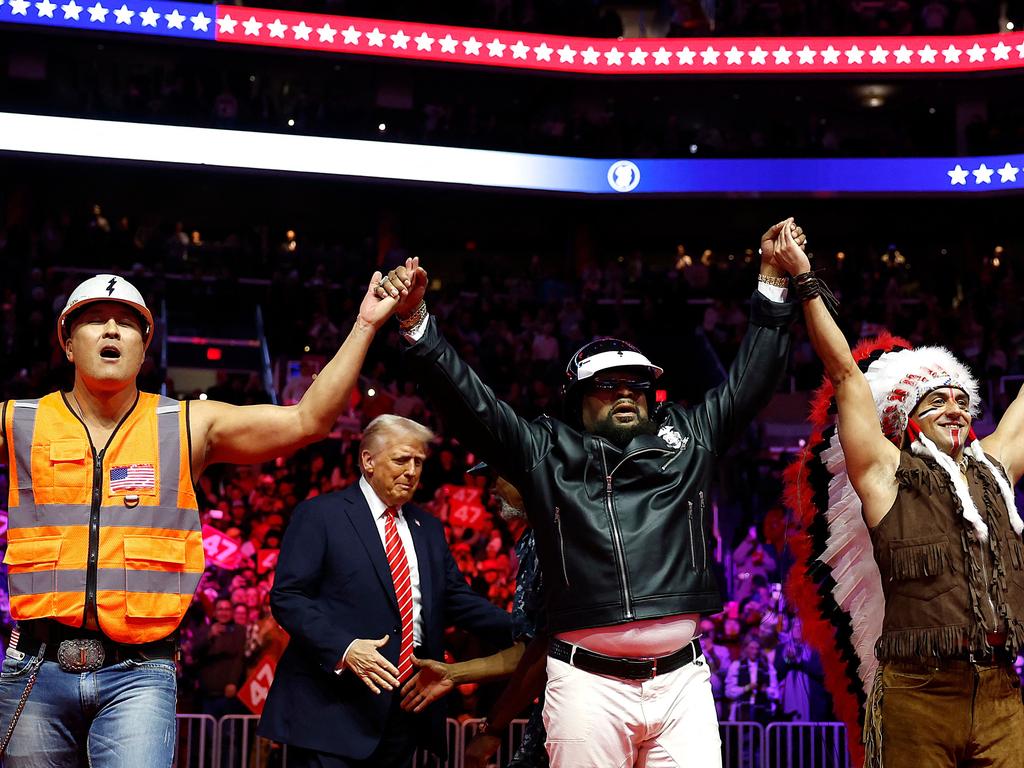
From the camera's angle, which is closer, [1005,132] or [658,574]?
[658,574]

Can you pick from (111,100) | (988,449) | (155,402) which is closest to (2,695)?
(155,402)

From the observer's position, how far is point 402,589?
4.72 meters

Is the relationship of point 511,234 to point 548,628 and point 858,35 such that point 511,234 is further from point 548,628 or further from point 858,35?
point 548,628

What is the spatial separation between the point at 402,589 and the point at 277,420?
1.25 metres

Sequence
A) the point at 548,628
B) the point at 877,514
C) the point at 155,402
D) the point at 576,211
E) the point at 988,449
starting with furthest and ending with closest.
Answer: the point at 576,211
the point at 988,449
the point at 877,514
the point at 548,628
the point at 155,402

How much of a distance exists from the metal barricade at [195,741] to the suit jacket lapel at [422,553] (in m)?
2.55

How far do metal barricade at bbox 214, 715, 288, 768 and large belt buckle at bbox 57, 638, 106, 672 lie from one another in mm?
3381

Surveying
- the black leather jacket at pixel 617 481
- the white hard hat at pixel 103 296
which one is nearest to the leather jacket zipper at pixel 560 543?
the black leather jacket at pixel 617 481

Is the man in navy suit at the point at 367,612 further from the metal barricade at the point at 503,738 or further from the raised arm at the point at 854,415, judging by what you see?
the metal barricade at the point at 503,738

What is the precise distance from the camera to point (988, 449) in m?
4.71

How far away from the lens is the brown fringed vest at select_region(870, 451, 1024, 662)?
161 inches

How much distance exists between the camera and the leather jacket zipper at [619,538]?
3848 millimetres

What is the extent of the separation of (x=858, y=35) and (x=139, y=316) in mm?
18298

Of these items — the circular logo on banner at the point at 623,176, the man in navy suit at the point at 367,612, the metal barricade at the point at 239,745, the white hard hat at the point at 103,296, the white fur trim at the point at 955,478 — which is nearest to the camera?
the white hard hat at the point at 103,296
